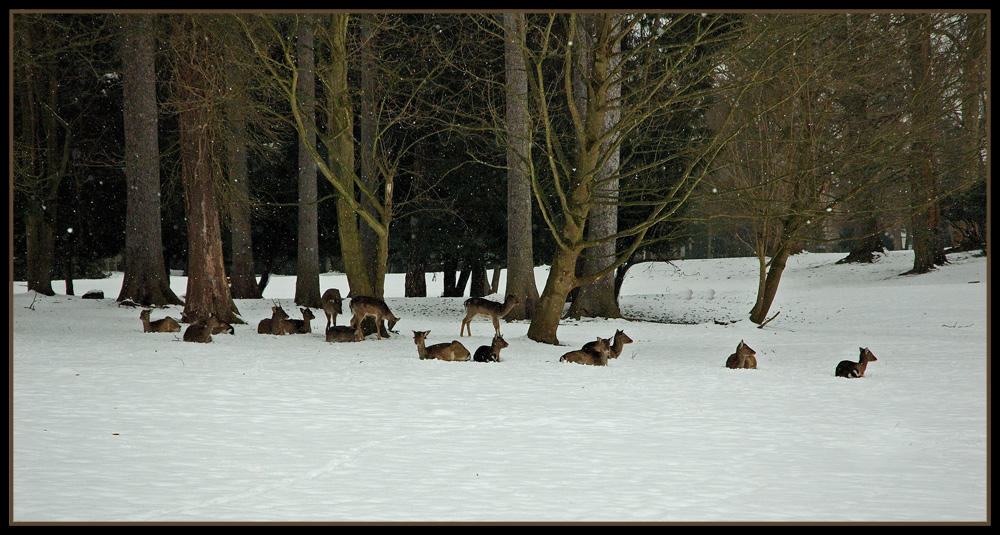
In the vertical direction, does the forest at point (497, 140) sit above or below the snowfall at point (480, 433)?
above

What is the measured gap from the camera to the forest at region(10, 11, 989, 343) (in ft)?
49.5

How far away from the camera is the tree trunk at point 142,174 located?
760 inches

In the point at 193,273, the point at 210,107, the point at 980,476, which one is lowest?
the point at 980,476

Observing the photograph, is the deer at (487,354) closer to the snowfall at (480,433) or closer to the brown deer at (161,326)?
the snowfall at (480,433)

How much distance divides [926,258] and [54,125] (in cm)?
2884

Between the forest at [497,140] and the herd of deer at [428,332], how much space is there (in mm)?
1087

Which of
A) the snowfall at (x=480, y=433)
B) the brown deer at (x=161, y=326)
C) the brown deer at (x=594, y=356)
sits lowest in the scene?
the snowfall at (x=480, y=433)

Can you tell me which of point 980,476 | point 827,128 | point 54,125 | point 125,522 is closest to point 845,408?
point 980,476

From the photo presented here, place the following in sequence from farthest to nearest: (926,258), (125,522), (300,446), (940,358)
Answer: (926,258) < (940,358) < (300,446) < (125,522)

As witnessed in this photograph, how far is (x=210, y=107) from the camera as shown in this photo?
15.7m

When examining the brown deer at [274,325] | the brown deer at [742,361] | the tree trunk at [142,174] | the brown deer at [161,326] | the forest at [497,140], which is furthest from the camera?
the tree trunk at [142,174]

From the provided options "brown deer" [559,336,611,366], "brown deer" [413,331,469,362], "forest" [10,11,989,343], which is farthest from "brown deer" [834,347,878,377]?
"brown deer" [413,331,469,362]

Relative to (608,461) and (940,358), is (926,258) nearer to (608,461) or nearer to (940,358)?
(940,358)

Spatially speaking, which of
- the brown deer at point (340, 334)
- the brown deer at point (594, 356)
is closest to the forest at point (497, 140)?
the brown deer at point (340, 334)
